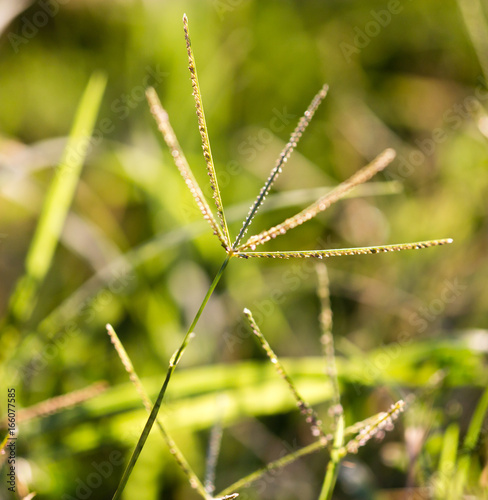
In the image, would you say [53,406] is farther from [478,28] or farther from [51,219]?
[478,28]

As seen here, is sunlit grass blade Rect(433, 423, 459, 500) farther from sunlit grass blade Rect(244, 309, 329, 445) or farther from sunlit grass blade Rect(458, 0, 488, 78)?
sunlit grass blade Rect(458, 0, 488, 78)

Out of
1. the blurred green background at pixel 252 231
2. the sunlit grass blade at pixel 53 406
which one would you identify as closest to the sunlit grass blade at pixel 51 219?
the blurred green background at pixel 252 231

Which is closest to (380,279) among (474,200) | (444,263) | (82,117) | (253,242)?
(444,263)

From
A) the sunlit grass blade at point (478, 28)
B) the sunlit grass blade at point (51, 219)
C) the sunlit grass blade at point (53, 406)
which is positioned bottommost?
the sunlit grass blade at point (53, 406)

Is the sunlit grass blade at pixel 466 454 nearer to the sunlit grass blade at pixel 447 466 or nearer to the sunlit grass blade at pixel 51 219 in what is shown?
the sunlit grass blade at pixel 447 466

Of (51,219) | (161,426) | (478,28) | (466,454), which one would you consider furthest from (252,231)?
(161,426)
